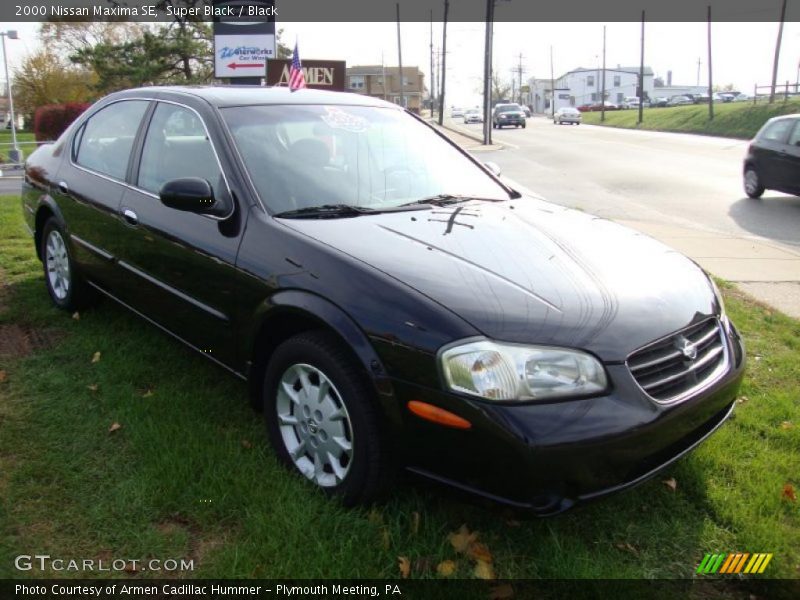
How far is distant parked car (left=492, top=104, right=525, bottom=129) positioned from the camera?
45.9 meters

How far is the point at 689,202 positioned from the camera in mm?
13055

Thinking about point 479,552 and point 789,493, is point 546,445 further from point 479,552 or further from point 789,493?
point 789,493

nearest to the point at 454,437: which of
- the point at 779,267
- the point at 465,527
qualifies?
the point at 465,527

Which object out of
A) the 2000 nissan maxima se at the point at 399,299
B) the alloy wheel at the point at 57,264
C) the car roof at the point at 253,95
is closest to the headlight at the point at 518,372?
the 2000 nissan maxima se at the point at 399,299

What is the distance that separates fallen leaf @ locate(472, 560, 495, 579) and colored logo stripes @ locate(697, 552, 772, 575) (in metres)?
0.77

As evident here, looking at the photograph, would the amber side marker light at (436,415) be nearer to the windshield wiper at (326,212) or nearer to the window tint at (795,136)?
the windshield wiper at (326,212)

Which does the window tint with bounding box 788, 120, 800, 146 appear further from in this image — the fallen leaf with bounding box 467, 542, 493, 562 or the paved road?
the fallen leaf with bounding box 467, 542, 493, 562

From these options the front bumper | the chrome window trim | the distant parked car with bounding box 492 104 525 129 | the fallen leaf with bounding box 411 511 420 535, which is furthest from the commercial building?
the front bumper

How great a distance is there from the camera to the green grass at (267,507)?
2576 mm

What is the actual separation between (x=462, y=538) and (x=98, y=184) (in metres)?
3.13

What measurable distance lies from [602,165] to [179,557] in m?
19.2

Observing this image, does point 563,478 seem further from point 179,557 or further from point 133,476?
point 133,476

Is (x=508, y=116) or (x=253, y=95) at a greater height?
(x=508, y=116)

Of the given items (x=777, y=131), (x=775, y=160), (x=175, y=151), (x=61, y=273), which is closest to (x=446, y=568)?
(x=175, y=151)
